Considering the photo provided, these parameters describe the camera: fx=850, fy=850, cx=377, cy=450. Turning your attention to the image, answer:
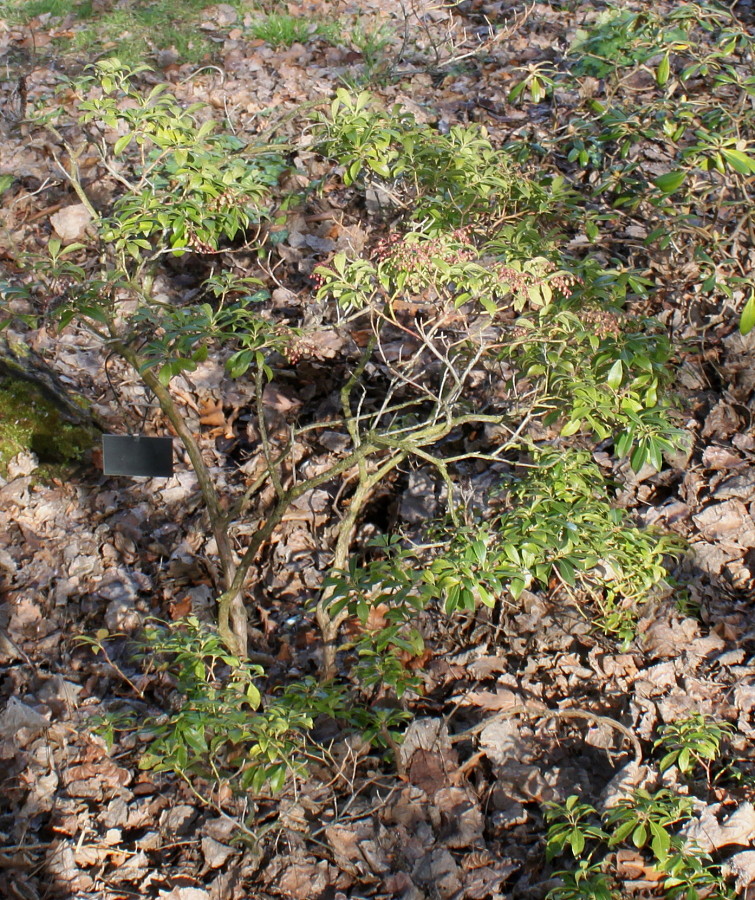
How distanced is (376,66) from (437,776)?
4.91 meters

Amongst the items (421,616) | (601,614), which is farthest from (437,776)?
(601,614)

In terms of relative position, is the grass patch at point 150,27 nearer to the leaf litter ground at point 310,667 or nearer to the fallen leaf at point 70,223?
the fallen leaf at point 70,223

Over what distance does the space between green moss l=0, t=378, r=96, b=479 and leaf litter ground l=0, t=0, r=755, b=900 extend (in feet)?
0.24

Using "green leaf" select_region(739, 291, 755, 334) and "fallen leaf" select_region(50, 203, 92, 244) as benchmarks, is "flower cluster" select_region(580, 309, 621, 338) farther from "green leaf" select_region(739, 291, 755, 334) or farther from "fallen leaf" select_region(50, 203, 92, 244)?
"fallen leaf" select_region(50, 203, 92, 244)

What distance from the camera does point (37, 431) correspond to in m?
3.69

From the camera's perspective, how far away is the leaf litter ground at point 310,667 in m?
2.46

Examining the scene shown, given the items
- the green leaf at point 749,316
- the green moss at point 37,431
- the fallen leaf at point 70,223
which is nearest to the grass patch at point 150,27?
the fallen leaf at point 70,223

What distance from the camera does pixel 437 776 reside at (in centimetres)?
270

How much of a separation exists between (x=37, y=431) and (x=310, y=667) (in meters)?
1.60

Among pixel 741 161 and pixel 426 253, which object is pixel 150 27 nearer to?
pixel 426 253

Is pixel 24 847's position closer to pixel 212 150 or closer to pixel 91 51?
pixel 212 150

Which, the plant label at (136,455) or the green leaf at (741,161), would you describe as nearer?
the green leaf at (741,161)

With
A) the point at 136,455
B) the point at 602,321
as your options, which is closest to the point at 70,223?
the point at 136,455

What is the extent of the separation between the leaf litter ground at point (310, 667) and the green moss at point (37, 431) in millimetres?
72
